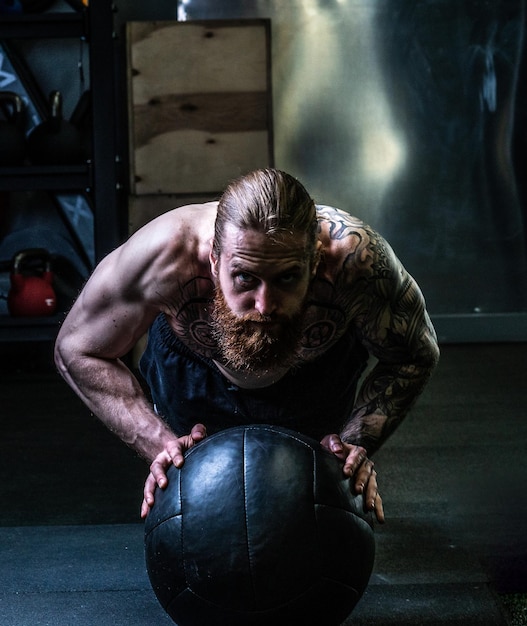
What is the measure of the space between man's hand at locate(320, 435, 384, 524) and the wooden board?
3.04m

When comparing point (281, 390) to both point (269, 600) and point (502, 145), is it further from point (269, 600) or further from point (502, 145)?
point (502, 145)

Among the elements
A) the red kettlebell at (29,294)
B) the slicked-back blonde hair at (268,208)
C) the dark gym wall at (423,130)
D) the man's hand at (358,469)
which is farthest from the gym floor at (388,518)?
the dark gym wall at (423,130)

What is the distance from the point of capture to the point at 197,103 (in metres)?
4.46

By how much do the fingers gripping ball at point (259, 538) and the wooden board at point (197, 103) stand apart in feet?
10.4

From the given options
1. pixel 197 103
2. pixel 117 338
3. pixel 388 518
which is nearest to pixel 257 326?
pixel 117 338

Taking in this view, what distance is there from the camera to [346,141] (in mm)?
5176

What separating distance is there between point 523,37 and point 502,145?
62cm

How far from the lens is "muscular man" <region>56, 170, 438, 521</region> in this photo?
1.52 m

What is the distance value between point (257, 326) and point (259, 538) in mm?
370

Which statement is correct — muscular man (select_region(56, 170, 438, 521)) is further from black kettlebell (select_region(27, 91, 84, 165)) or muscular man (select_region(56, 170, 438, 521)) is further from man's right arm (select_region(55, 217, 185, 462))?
black kettlebell (select_region(27, 91, 84, 165))

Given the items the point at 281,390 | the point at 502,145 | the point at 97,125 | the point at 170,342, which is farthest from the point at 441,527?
the point at 502,145

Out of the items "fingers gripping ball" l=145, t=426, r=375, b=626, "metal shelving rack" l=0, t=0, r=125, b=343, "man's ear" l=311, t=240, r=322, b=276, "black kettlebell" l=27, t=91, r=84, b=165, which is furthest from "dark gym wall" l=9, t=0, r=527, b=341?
"fingers gripping ball" l=145, t=426, r=375, b=626

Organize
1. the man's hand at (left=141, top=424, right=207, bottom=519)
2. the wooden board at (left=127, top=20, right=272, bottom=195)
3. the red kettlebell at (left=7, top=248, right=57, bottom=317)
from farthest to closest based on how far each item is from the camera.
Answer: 1. the wooden board at (left=127, top=20, right=272, bottom=195)
2. the red kettlebell at (left=7, top=248, right=57, bottom=317)
3. the man's hand at (left=141, top=424, right=207, bottom=519)

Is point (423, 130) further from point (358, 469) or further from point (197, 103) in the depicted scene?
point (358, 469)
